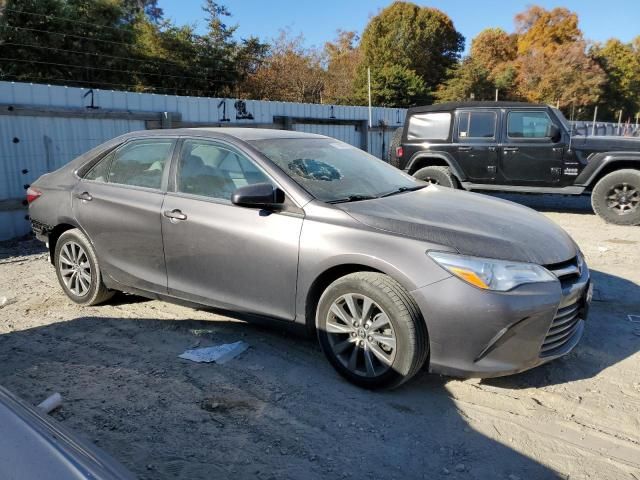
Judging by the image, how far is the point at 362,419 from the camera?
2.97 meters

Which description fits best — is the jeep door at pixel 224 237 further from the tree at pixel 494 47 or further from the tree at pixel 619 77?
the tree at pixel 619 77

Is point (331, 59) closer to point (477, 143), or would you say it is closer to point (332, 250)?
point (477, 143)

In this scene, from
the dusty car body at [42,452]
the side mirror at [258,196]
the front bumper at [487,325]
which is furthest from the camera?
the side mirror at [258,196]

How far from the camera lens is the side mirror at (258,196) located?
11.1 ft

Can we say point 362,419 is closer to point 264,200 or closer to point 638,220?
point 264,200

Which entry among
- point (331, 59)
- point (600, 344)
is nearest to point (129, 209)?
point (600, 344)

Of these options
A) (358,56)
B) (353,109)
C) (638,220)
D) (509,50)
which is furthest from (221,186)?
(509,50)

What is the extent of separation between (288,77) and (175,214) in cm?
2866

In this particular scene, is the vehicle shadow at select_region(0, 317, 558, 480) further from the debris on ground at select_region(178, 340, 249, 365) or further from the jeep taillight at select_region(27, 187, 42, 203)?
the jeep taillight at select_region(27, 187, 42, 203)

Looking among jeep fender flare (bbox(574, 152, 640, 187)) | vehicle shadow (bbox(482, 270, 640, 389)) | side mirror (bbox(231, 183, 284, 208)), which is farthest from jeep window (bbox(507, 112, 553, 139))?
side mirror (bbox(231, 183, 284, 208))

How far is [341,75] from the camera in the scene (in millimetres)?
35406

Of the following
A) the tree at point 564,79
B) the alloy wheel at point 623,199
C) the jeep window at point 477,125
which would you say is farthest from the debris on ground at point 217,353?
the tree at point 564,79

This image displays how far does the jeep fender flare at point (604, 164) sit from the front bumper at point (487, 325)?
6439mm

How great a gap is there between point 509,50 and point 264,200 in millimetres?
56542
